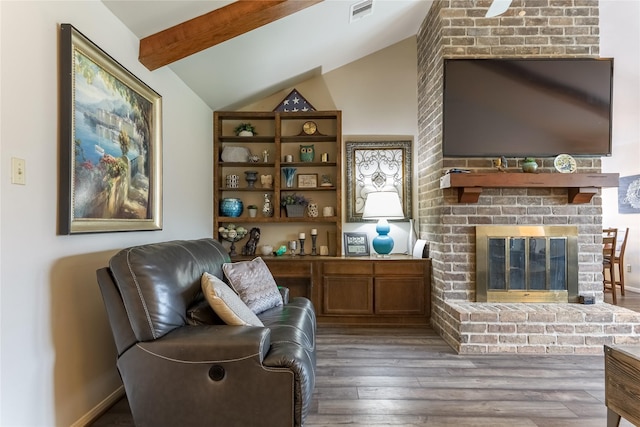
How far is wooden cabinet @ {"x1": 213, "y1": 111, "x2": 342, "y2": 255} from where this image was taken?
405 centimetres

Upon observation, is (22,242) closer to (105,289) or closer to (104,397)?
(105,289)

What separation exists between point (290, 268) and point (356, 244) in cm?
89

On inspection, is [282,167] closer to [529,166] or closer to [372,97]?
[372,97]

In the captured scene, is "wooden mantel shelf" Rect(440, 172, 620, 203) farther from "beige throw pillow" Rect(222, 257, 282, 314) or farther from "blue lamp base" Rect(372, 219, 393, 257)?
"beige throw pillow" Rect(222, 257, 282, 314)

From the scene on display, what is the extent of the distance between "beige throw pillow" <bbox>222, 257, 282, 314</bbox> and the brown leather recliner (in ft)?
1.96

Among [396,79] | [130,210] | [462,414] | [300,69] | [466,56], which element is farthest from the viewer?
[396,79]

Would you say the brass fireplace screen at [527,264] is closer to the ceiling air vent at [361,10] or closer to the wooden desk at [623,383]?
the wooden desk at [623,383]

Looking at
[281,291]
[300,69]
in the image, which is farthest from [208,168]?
[281,291]

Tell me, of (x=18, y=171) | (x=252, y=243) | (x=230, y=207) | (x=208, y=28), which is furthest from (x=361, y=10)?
(x=18, y=171)

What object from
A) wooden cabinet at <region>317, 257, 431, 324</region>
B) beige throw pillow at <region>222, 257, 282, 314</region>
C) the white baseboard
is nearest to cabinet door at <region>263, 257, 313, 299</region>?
wooden cabinet at <region>317, 257, 431, 324</region>

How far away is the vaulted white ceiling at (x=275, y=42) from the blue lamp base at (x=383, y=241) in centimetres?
202

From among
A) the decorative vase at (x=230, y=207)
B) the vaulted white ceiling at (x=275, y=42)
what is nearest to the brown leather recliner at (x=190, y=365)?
the vaulted white ceiling at (x=275, y=42)

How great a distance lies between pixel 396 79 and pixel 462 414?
12.0 feet

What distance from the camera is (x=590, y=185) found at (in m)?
3.02
